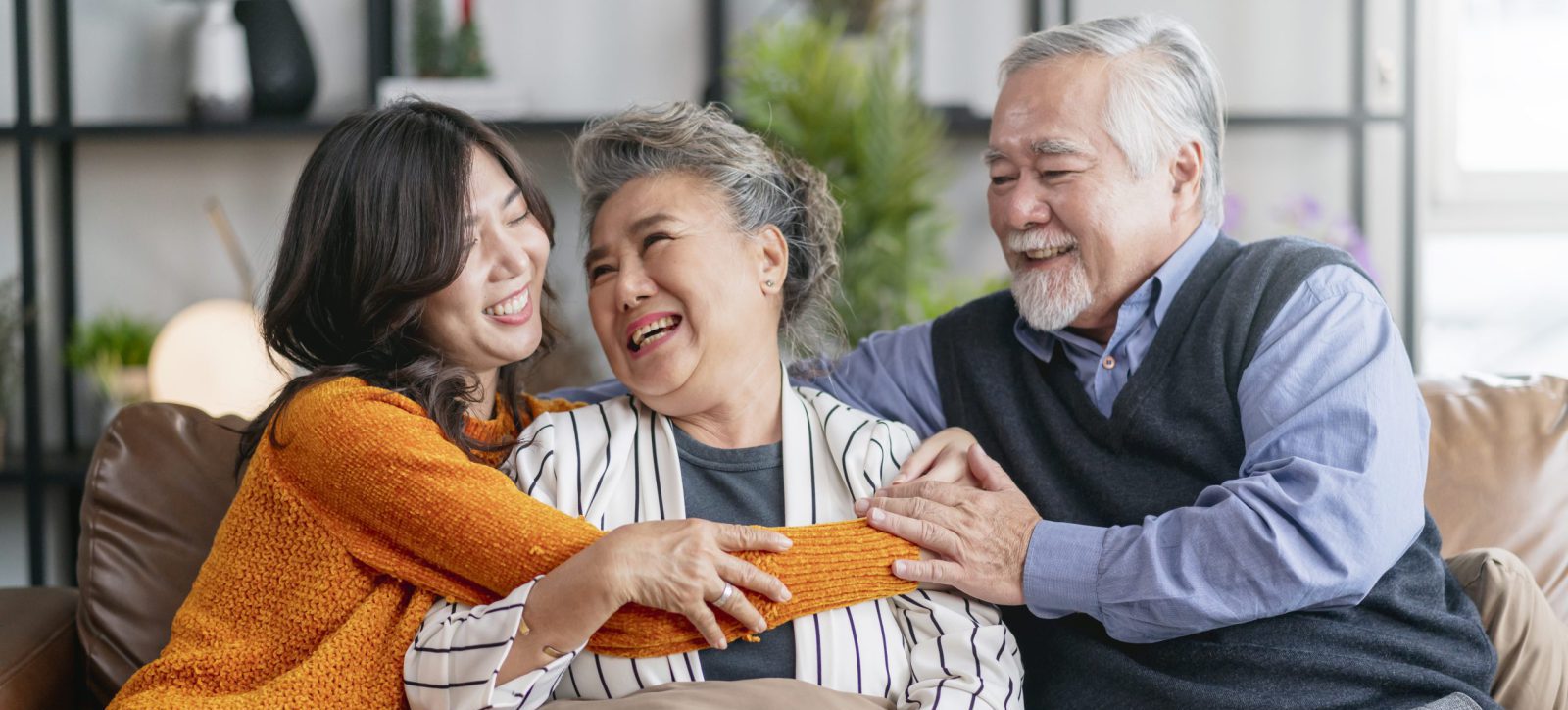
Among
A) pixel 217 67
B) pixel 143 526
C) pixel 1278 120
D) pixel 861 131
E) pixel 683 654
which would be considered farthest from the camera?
pixel 1278 120

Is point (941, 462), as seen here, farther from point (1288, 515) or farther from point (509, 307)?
point (509, 307)

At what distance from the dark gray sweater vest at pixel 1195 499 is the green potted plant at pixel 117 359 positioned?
2.77 metres

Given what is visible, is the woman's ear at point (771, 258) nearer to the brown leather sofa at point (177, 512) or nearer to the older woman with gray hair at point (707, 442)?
the older woman with gray hair at point (707, 442)

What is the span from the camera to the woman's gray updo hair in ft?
5.84

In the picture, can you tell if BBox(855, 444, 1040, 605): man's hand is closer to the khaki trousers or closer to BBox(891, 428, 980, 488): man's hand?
BBox(891, 428, 980, 488): man's hand

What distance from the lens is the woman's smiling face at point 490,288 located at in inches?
66.9

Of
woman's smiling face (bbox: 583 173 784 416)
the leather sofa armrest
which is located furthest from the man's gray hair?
the leather sofa armrest

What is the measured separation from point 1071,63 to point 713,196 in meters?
0.58

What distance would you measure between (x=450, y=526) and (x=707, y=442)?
1.30 feet

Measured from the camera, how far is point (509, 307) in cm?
174

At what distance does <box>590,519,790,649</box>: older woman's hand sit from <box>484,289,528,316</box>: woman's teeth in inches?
15.9

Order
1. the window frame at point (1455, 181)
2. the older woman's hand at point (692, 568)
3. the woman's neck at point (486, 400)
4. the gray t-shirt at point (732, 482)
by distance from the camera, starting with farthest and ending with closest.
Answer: the window frame at point (1455, 181) → the woman's neck at point (486, 400) → the gray t-shirt at point (732, 482) → the older woman's hand at point (692, 568)

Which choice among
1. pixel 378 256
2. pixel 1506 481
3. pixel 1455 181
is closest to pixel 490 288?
pixel 378 256

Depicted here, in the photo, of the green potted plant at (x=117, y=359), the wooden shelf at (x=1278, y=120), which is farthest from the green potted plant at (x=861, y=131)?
the green potted plant at (x=117, y=359)
